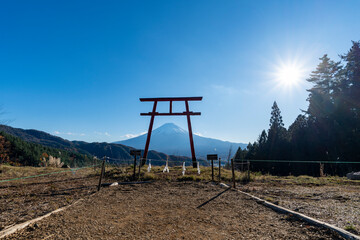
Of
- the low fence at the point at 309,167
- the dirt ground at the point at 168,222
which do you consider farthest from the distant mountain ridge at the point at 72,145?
the dirt ground at the point at 168,222

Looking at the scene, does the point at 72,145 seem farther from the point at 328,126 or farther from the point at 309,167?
the point at 328,126

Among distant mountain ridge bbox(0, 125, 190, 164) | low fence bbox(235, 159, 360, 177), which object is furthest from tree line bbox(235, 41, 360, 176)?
distant mountain ridge bbox(0, 125, 190, 164)

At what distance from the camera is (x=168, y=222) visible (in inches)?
138

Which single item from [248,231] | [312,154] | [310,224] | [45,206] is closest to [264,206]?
[310,224]

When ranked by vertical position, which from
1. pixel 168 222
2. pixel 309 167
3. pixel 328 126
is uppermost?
pixel 328 126

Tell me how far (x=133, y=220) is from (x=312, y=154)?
1182 inches

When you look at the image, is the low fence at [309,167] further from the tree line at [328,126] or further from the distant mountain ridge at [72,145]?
the distant mountain ridge at [72,145]

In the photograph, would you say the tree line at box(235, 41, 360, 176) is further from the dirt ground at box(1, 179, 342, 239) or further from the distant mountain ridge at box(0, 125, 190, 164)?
the distant mountain ridge at box(0, 125, 190, 164)

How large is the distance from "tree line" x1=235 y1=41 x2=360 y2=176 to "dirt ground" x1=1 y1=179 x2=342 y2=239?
21329 millimetres

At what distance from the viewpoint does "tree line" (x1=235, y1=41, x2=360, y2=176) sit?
22.0m

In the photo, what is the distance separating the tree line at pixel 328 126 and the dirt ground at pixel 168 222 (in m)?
21.3

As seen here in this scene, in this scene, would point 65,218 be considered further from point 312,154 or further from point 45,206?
point 312,154

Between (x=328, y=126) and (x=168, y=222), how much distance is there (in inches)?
1170

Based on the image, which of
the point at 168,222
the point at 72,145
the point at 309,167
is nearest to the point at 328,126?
the point at 309,167
